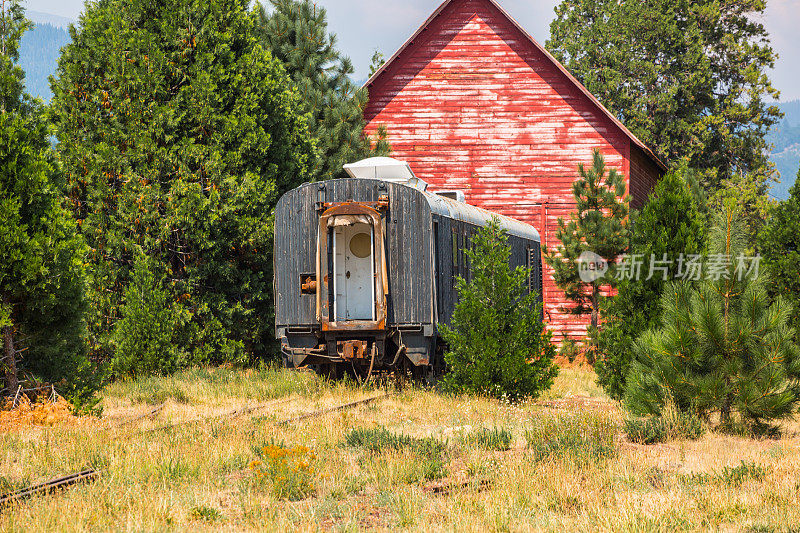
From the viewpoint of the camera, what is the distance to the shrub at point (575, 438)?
8875mm

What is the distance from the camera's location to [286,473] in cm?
778

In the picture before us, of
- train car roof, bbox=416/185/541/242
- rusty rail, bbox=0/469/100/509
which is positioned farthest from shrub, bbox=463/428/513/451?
train car roof, bbox=416/185/541/242

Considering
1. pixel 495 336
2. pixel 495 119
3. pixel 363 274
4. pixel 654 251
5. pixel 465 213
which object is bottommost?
pixel 495 336

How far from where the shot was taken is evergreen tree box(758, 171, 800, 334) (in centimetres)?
1323

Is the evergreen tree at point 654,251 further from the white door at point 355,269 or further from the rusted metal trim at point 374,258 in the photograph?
the white door at point 355,269

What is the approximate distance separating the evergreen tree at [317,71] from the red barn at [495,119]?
5.81 ft

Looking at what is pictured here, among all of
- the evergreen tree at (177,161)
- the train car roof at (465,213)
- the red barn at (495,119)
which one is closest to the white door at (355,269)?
the train car roof at (465,213)

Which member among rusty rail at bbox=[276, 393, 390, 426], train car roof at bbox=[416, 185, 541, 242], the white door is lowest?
rusty rail at bbox=[276, 393, 390, 426]

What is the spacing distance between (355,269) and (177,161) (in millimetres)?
5299

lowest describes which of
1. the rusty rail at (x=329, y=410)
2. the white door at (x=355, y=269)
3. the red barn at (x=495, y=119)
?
the rusty rail at (x=329, y=410)

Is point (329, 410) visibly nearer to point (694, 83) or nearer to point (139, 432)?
point (139, 432)

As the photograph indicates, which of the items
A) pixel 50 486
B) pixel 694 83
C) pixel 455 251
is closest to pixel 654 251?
pixel 455 251

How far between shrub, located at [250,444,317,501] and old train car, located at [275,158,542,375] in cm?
648

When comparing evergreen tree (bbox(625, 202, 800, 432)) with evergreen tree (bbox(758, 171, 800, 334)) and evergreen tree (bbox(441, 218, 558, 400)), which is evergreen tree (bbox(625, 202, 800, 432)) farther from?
evergreen tree (bbox(441, 218, 558, 400))
